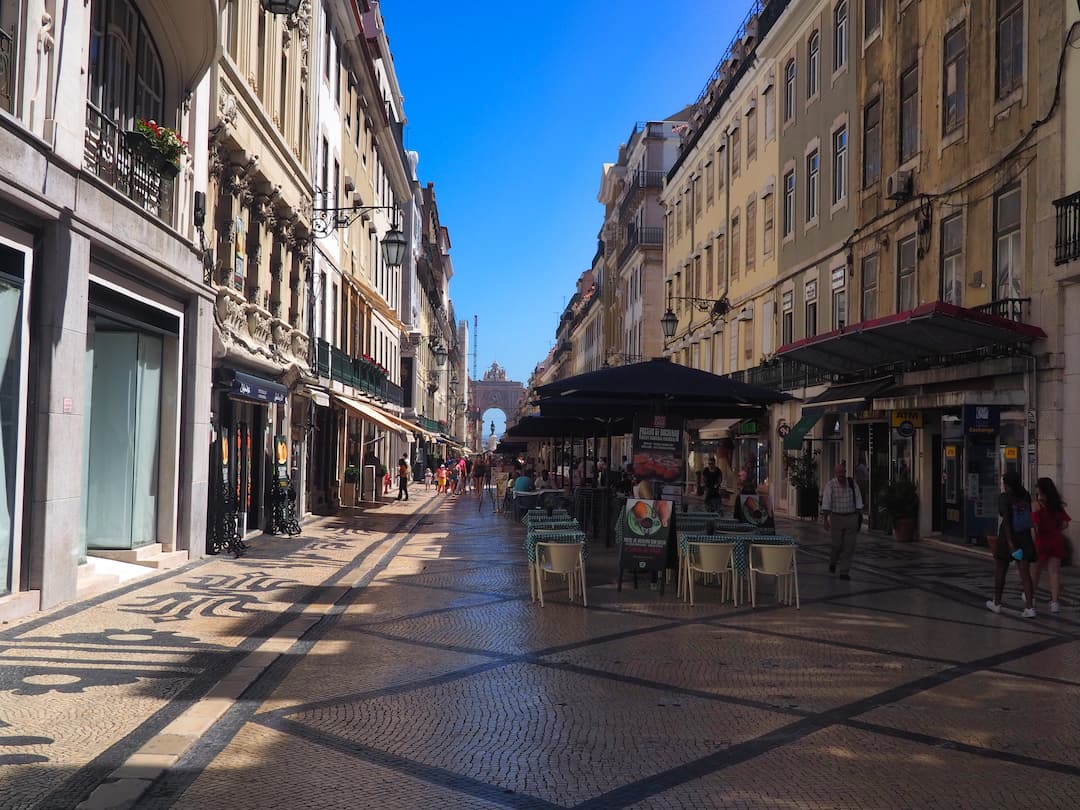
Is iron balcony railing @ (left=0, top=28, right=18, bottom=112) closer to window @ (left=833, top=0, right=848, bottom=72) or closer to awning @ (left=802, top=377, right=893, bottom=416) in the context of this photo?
awning @ (left=802, top=377, right=893, bottom=416)

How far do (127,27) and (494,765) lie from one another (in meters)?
11.2

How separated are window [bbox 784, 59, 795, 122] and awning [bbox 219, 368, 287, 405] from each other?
19100mm

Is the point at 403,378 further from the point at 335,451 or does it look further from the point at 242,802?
the point at 242,802

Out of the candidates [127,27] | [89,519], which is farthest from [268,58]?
[89,519]

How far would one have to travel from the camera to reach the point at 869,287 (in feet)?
80.4

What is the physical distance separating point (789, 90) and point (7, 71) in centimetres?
2619

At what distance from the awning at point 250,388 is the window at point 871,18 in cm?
1632

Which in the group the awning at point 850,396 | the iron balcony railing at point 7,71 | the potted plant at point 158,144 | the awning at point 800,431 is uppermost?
the potted plant at point 158,144

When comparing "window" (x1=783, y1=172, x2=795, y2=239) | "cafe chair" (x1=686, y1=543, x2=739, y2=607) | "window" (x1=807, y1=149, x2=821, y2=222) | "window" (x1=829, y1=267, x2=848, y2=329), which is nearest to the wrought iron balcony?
"cafe chair" (x1=686, y1=543, x2=739, y2=607)

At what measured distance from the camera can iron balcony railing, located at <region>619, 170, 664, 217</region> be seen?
5712 centimetres

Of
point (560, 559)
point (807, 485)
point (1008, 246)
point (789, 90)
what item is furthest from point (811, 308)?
point (560, 559)

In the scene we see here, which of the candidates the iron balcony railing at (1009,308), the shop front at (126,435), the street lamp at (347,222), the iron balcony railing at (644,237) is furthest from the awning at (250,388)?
the iron balcony railing at (644,237)

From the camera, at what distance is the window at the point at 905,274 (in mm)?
22041

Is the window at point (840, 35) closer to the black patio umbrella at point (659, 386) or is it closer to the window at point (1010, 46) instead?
the window at point (1010, 46)
